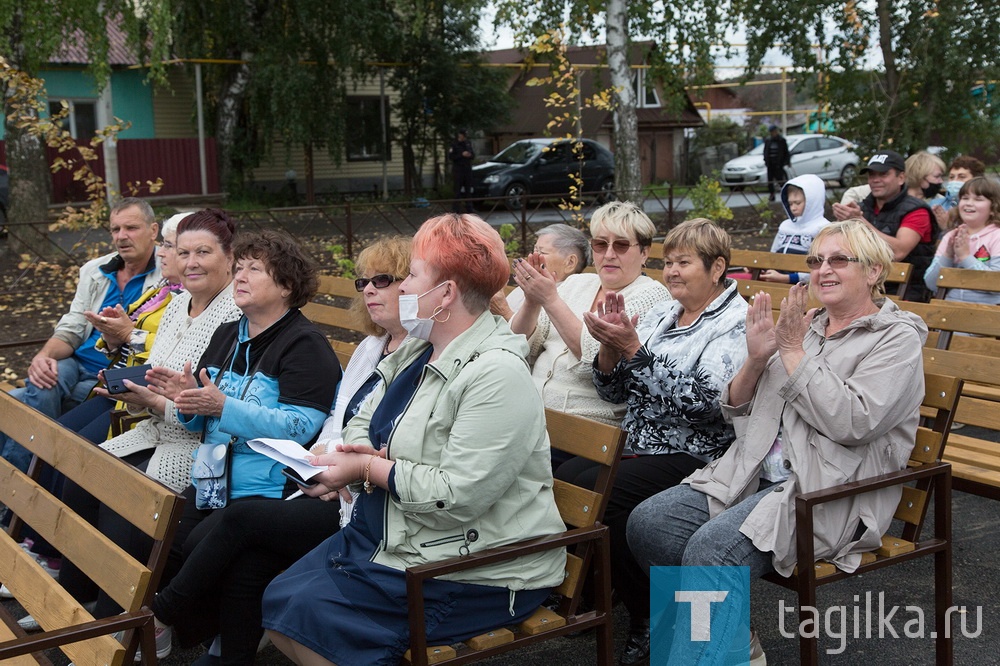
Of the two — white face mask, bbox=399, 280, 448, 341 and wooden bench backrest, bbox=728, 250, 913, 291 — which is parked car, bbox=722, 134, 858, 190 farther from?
white face mask, bbox=399, 280, 448, 341

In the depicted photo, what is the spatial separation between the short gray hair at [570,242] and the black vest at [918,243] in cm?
279

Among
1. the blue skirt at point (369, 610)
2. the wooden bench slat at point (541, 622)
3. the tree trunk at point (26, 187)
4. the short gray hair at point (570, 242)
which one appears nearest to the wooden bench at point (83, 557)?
A: the blue skirt at point (369, 610)

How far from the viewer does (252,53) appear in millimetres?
22188

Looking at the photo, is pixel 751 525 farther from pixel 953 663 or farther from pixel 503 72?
pixel 503 72

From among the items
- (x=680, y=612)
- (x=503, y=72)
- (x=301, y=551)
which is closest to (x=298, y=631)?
(x=301, y=551)

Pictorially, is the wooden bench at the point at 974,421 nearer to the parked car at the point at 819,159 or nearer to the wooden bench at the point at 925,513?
the wooden bench at the point at 925,513

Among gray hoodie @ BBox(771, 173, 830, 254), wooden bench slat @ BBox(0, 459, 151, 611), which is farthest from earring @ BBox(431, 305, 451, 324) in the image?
gray hoodie @ BBox(771, 173, 830, 254)

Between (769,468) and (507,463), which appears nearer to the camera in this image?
(507,463)

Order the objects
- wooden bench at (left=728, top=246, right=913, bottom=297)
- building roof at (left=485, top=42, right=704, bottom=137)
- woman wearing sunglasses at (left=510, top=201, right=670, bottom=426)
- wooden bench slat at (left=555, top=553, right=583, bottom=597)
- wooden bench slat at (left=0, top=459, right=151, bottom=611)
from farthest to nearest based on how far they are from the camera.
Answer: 1. building roof at (left=485, top=42, right=704, bottom=137)
2. wooden bench at (left=728, top=246, right=913, bottom=297)
3. woman wearing sunglasses at (left=510, top=201, right=670, bottom=426)
4. wooden bench slat at (left=555, top=553, right=583, bottom=597)
5. wooden bench slat at (left=0, top=459, right=151, bottom=611)

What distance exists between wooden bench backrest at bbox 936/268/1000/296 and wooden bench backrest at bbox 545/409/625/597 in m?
3.20

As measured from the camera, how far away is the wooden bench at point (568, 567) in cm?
280

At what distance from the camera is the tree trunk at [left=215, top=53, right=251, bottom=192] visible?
23.5 metres

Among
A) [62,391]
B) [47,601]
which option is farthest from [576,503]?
[62,391]

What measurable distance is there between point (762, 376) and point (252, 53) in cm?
2065
